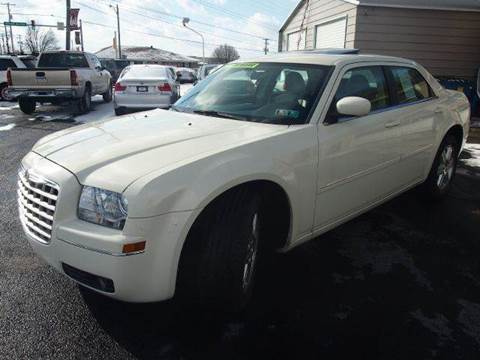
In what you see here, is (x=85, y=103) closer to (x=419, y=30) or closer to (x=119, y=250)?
(x=419, y=30)

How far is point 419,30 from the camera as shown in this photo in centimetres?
1164

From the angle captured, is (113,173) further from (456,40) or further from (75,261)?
(456,40)

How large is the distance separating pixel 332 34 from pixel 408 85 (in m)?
9.21

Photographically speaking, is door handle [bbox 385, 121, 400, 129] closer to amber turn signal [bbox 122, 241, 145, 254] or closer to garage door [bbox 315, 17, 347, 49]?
amber turn signal [bbox 122, 241, 145, 254]

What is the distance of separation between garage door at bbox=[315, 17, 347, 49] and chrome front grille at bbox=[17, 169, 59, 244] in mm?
10944

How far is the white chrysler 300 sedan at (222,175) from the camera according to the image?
2.26 m

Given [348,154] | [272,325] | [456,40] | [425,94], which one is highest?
[456,40]

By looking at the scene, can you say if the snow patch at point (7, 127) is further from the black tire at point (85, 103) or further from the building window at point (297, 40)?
the building window at point (297, 40)

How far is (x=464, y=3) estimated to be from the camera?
11.4m

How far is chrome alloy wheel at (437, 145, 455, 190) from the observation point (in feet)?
16.5

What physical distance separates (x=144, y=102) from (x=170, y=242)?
963cm

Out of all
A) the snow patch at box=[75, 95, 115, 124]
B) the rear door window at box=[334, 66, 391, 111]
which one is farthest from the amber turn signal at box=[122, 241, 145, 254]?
the snow patch at box=[75, 95, 115, 124]

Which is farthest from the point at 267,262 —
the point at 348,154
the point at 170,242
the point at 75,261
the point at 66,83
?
the point at 66,83

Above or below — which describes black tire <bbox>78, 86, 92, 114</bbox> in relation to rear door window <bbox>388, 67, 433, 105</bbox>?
below
